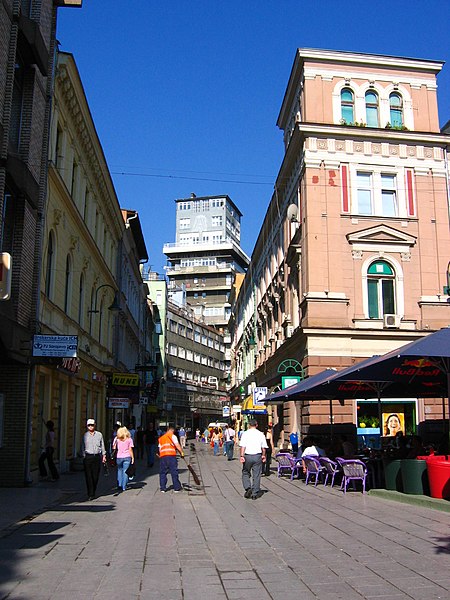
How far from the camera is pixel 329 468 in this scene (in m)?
16.7

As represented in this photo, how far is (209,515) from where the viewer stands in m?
11.5

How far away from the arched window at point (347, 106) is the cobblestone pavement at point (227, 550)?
19365mm

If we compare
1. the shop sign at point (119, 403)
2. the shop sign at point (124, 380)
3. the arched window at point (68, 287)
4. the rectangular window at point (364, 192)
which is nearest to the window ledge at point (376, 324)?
the rectangular window at point (364, 192)

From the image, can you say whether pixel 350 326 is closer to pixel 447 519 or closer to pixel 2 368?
pixel 2 368

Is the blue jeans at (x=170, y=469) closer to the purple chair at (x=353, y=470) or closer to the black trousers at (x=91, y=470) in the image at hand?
the black trousers at (x=91, y=470)

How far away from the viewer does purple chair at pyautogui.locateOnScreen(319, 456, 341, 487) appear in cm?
1639

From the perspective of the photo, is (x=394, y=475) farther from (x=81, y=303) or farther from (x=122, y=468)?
(x=81, y=303)

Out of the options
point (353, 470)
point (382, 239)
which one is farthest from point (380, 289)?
point (353, 470)

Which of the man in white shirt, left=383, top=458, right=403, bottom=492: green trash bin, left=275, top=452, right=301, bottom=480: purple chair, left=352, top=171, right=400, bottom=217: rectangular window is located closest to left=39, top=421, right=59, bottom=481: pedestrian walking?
the man in white shirt

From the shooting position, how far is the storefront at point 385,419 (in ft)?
85.5

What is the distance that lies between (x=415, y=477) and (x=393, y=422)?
1422 centimetres

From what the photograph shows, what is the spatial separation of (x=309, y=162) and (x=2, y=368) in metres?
16.0

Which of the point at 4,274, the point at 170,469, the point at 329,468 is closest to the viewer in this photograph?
the point at 4,274

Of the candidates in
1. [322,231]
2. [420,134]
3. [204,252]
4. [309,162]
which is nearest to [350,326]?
[322,231]
